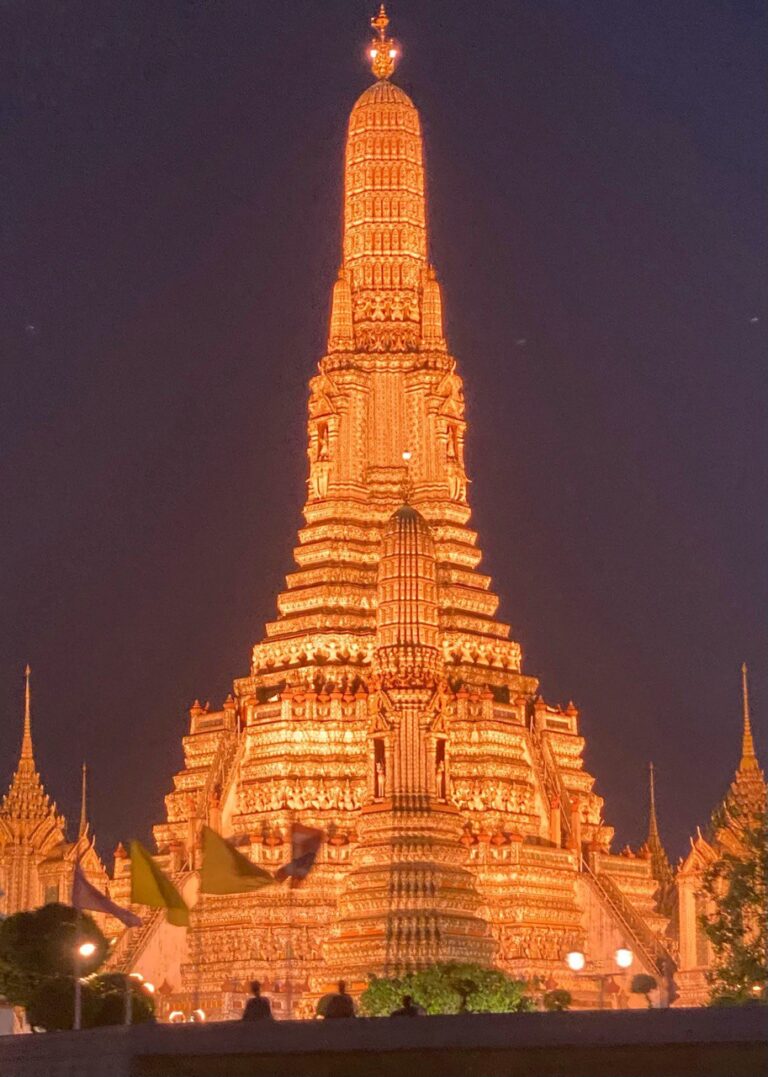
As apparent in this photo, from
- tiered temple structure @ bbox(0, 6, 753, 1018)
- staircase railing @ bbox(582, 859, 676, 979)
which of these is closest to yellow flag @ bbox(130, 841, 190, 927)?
tiered temple structure @ bbox(0, 6, 753, 1018)

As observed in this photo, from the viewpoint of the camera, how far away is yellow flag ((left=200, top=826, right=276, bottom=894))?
49062 millimetres

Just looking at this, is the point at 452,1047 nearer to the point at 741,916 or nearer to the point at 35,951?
the point at 741,916

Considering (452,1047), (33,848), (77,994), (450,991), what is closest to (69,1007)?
(77,994)

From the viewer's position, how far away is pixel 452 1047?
120 ft

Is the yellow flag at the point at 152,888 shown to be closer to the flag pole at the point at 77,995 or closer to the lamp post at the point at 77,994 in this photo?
the flag pole at the point at 77,995

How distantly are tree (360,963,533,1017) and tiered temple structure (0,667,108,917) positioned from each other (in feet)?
65.1

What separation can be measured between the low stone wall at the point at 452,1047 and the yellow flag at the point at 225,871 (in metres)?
8.75

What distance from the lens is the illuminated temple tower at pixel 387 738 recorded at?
232 feet

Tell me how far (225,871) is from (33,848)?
33.1m

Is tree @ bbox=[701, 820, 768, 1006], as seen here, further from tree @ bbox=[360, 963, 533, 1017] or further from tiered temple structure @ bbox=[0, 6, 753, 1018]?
tiered temple structure @ bbox=[0, 6, 753, 1018]

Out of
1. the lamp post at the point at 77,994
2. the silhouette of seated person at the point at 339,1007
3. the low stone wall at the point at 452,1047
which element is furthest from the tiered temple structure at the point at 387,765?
the low stone wall at the point at 452,1047

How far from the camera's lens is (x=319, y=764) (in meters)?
75.6

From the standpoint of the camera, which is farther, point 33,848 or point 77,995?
point 33,848

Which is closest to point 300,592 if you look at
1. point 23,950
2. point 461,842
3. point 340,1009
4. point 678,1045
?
point 461,842
